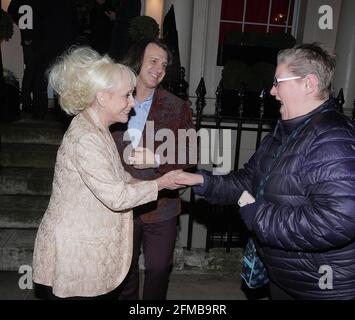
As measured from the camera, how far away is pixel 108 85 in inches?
94.6

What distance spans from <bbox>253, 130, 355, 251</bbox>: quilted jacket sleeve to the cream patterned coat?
79 centimetres

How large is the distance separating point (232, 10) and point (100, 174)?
6331 millimetres

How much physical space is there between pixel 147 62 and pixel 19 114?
4.17 meters

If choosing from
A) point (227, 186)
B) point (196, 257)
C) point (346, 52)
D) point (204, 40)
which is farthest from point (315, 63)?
point (346, 52)

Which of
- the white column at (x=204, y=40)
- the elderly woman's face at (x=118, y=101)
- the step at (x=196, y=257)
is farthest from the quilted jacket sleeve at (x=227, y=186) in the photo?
the white column at (x=204, y=40)

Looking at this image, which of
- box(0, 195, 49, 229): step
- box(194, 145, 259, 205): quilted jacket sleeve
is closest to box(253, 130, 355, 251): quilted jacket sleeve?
box(194, 145, 259, 205): quilted jacket sleeve

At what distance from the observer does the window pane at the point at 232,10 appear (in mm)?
7611

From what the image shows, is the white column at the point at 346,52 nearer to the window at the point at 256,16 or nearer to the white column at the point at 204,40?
the window at the point at 256,16

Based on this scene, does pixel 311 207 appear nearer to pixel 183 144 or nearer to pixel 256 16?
pixel 183 144

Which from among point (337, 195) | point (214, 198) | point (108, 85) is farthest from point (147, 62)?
point (337, 195)

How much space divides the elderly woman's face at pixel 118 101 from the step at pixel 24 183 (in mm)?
2965

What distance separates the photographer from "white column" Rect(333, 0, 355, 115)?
679cm

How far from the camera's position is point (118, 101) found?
2.46 metres

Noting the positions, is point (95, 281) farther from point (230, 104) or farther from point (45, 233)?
point (230, 104)
